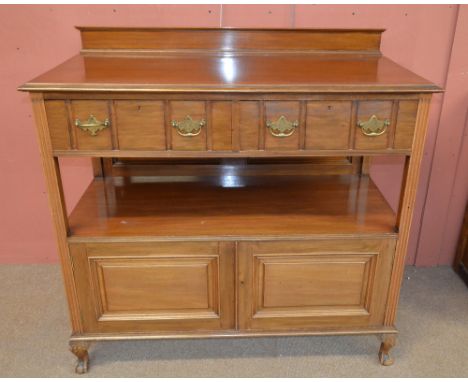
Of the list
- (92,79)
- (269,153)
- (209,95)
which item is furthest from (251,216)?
(92,79)

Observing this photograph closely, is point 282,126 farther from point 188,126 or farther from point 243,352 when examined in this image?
point 243,352

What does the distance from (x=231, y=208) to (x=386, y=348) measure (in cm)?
80

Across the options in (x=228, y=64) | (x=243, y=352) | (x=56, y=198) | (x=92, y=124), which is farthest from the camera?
(x=243, y=352)

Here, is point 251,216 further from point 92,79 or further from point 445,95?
point 445,95

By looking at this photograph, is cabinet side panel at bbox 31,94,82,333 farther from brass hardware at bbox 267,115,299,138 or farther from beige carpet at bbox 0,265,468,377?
brass hardware at bbox 267,115,299,138

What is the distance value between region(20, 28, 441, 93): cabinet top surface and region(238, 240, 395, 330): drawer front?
0.55 m

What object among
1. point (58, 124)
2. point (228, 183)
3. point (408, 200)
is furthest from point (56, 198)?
point (408, 200)

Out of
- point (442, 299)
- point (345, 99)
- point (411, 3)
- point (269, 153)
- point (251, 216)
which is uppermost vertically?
point (411, 3)

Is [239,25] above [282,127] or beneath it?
above

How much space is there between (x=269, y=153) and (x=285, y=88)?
204 millimetres

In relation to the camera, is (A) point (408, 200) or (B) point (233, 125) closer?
(B) point (233, 125)

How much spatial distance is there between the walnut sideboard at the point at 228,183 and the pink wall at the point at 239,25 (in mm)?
217

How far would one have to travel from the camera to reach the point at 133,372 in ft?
5.91

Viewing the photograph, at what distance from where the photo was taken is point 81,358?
1.79 metres
